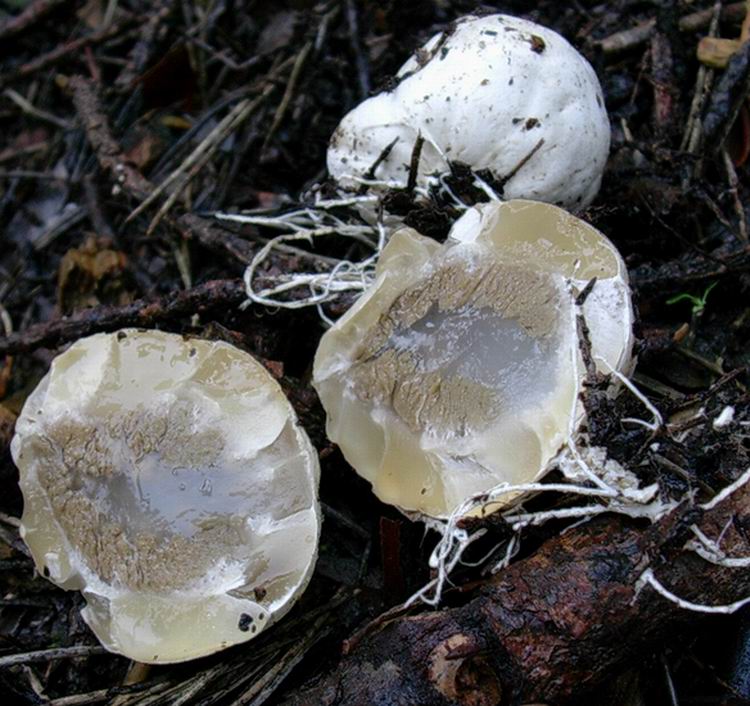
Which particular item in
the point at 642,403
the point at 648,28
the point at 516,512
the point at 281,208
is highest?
the point at 648,28

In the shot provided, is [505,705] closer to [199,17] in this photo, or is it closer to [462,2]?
[462,2]

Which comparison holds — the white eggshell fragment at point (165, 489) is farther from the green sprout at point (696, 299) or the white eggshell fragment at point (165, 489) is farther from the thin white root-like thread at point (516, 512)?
the green sprout at point (696, 299)

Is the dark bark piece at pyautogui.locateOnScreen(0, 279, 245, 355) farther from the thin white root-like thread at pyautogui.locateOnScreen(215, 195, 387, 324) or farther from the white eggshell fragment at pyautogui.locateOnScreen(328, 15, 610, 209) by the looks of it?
the white eggshell fragment at pyautogui.locateOnScreen(328, 15, 610, 209)

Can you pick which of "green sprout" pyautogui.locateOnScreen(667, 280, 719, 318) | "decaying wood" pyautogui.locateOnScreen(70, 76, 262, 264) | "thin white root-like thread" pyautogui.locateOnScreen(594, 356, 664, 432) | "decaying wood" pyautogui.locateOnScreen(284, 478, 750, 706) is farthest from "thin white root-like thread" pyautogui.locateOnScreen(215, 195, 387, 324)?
"decaying wood" pyautogui.locateOnScreen(284, 478, 750, 706)

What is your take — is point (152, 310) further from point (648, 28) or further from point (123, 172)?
point (648, 28)

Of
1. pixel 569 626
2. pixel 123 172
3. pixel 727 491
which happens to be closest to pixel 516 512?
pixel 569 626

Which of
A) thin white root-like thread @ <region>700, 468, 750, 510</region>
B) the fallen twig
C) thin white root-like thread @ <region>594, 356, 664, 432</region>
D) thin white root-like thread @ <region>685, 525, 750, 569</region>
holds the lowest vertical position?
thin white root-like thread @ <region>685, 525, 750, 569</region>

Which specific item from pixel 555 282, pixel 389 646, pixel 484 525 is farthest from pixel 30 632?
pixel 555 282
